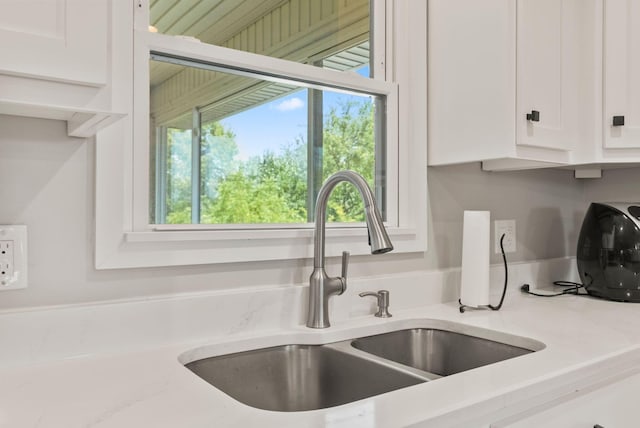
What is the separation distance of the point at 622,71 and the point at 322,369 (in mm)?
1372

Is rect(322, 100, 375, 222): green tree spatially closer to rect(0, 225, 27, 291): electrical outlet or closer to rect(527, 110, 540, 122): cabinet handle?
rect(527, 110, 540, 122): cabinet handle

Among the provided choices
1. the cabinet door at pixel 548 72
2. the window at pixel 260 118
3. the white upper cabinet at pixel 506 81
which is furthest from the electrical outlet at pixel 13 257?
the cabinet door at pixel 548 72

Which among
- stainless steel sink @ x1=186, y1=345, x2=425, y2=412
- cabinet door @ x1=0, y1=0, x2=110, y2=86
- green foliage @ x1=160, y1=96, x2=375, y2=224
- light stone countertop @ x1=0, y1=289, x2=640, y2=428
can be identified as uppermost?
cabinet door @ x1=0, y1=0, x2=110, y2=86

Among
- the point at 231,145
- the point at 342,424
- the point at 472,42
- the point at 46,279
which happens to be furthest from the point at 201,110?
the point at 342,424

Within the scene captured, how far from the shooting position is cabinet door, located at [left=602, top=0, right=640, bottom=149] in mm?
1637

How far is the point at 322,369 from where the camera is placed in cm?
119

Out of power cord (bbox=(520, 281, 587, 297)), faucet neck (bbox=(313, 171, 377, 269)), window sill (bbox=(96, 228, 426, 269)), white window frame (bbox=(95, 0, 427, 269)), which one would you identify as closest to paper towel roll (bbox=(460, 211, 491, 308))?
white window frame (bbox=(95, 0, 427, 269))

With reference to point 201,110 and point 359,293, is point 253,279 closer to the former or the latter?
point 359,293

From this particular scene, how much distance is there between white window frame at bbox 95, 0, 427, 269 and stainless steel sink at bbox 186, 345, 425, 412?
234 mm

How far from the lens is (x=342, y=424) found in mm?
694

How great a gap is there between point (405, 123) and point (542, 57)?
44 centimetres

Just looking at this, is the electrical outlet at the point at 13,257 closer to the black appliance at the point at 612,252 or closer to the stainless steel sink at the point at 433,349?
the stainless steel sink at the point at 433,349

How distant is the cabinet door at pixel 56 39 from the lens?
0.70 m

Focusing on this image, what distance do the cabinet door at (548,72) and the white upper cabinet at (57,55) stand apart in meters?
1.11
